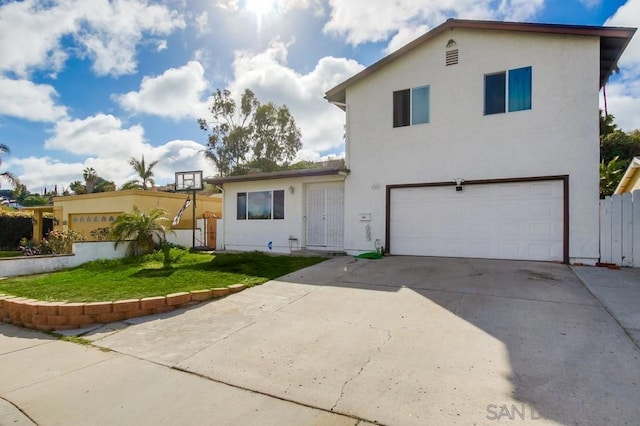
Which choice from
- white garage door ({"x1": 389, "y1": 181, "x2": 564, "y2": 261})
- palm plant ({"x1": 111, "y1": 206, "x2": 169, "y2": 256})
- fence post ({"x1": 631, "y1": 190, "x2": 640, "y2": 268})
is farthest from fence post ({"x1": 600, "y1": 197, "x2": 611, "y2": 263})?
palm plant ({"x1": 111, "y1": 206, "x2": 169, "y2": 256})

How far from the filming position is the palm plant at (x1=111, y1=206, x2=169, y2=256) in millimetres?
12156

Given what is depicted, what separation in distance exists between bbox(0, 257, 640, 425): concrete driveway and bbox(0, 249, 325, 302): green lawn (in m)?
1.04

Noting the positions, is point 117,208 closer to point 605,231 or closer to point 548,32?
point 548,32

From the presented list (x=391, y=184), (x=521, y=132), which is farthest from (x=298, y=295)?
(x=521, y=132)

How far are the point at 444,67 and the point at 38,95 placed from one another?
15522 millimetres

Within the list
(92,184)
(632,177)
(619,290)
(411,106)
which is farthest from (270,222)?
(92,184)

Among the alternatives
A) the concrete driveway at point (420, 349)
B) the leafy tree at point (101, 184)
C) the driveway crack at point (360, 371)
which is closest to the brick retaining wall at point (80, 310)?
the concrete driveway at point (420, 349)

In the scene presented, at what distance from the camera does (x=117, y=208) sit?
17.9 m

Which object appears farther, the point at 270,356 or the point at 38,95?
the point at 38,95

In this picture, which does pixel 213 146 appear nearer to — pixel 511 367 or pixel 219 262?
pixel 219 262

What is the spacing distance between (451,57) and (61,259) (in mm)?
14034

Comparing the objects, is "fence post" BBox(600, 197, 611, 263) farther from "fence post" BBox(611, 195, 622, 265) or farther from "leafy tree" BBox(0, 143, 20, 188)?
"leafy tree" BBox(0, 143, 20, 188)

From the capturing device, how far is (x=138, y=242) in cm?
1242

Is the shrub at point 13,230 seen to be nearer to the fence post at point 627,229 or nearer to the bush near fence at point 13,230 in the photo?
the bush near fence at point 13,230
